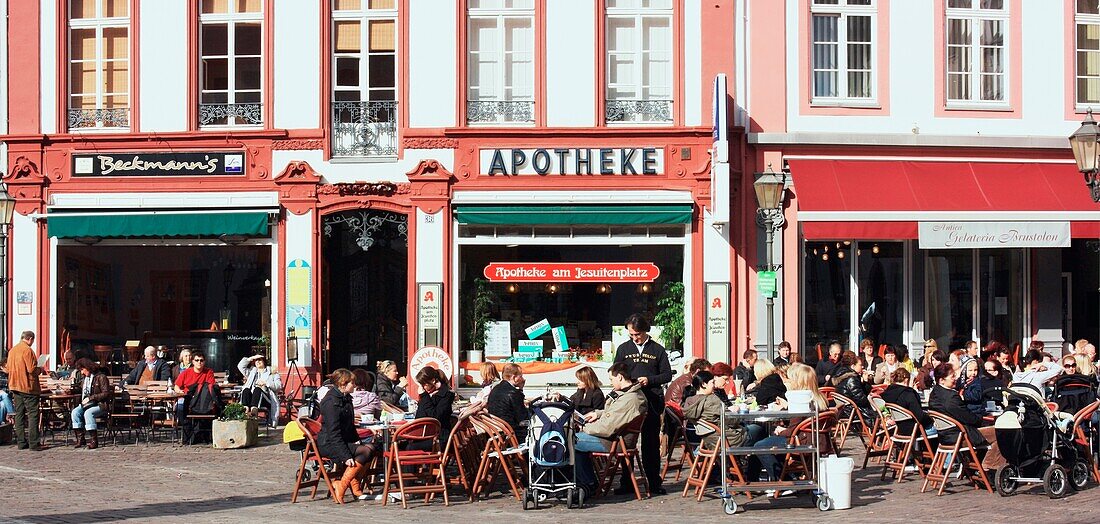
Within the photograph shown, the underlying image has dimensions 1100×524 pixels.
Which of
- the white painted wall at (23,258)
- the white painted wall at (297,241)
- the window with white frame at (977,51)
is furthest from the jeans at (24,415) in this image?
the window with white frame at (977,51)

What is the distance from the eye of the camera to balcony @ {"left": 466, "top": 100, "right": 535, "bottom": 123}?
2205cm

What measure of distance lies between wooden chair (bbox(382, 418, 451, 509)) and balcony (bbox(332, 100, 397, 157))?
9.33 metres

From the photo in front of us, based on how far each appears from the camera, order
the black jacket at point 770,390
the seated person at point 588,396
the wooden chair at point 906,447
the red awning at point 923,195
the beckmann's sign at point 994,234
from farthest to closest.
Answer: the beckmann's sign at point 994,234, the red awning at point 923,195, the black jacket at point 770,390, the seated person at point 588,396, the wooden chair at point 906,447

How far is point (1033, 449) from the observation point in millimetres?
13078

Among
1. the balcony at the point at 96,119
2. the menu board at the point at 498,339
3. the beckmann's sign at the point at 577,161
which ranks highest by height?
the balcony at the point at 96,119

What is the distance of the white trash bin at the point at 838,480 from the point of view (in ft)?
41.2

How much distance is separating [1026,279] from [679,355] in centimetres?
584

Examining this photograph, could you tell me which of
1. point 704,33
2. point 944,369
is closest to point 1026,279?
point 704,33

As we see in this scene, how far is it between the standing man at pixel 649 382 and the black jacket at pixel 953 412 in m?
2.50

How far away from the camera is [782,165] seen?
72.5 ft

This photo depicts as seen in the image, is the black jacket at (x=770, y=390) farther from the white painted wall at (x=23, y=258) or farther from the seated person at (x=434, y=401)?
the white painted wall at (x=23, y=258)

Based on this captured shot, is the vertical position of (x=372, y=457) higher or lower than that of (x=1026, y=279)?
lower

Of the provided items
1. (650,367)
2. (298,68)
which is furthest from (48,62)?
(650,367)

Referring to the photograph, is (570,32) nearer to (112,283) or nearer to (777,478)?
(112,283)
